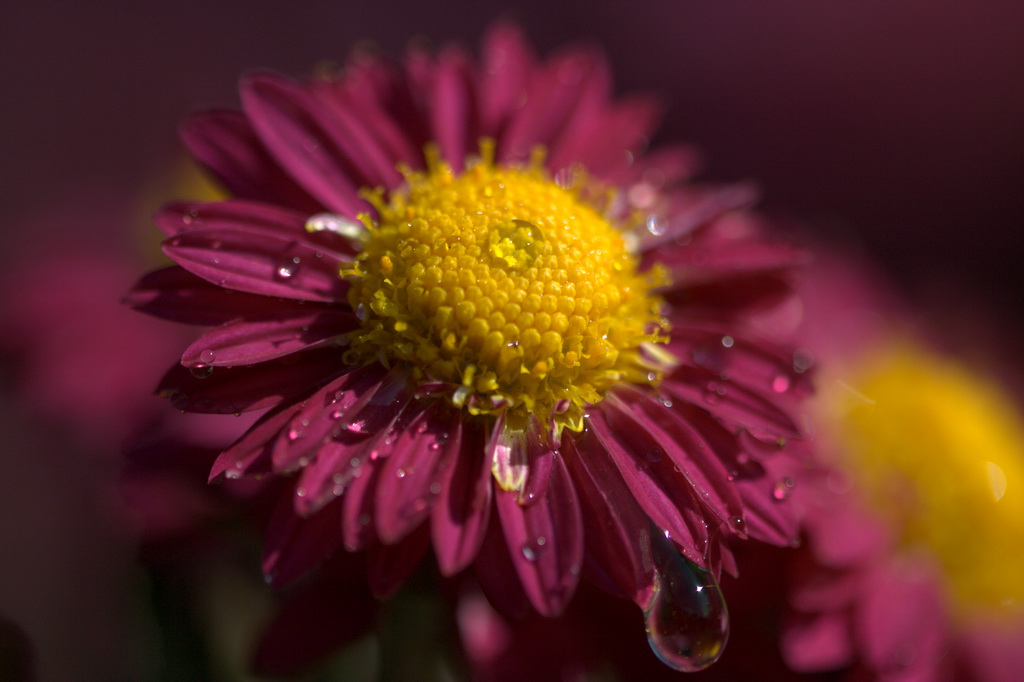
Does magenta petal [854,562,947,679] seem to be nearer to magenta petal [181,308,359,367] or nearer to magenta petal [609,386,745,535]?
magenta petal [609,386,745,535]

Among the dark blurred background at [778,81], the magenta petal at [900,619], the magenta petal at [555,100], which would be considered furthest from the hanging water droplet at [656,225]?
the dark blurred background at [778,81]

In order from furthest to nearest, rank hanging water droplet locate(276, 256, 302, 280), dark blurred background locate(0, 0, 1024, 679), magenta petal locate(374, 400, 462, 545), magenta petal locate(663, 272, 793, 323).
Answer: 1. dark blurred background locate(0, 0, 1024, 679)
2. magenta petal locate(663, 272, 793, 323)
3. hanging water droplet locate(276, 256, 302, 280)
4. magenta petal locate(374, 400, 462, 545)

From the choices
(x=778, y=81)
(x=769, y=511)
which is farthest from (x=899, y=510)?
(x=778, y=81)

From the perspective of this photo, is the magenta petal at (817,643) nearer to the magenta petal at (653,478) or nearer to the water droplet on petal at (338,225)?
the magenta petal at (653,478)

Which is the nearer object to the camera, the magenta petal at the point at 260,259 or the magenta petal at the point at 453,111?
the magenta petal at the point at 260,259

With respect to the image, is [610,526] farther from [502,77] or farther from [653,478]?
[502,77]

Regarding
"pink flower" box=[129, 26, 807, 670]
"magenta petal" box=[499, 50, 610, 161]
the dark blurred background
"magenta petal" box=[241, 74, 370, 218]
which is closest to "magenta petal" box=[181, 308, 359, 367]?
"pink flower" box=[129, 26, 807, 670]
